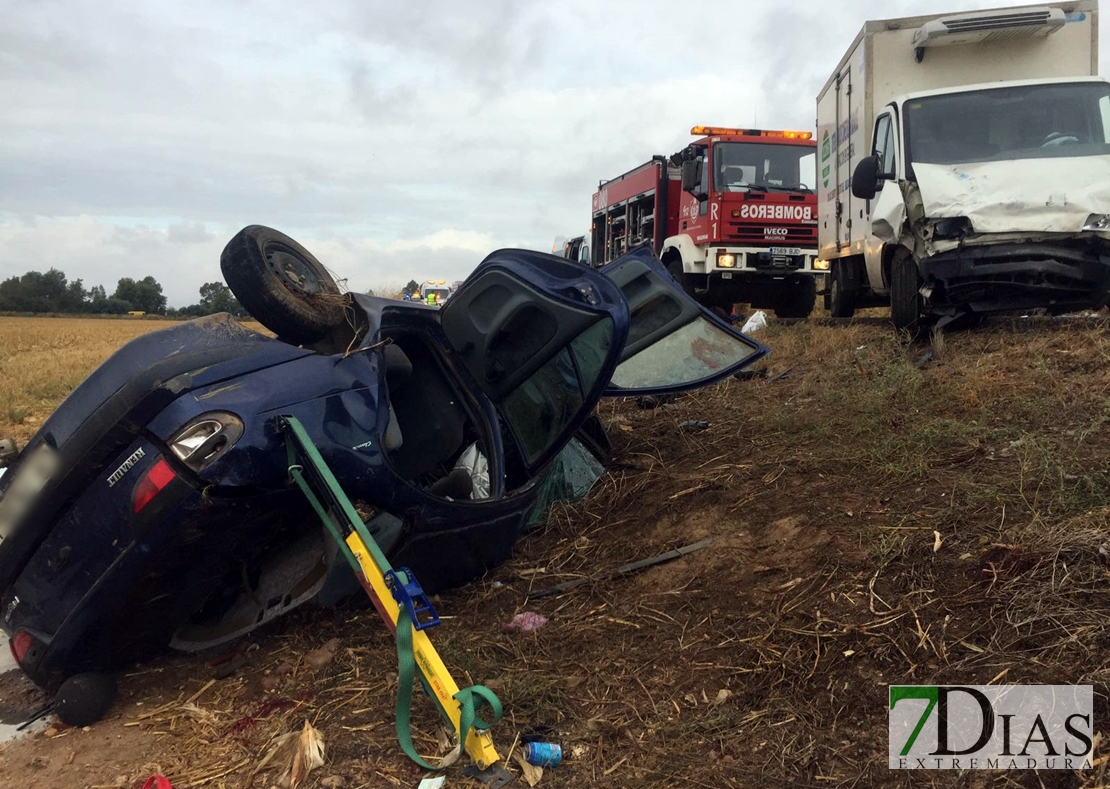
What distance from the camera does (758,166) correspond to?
43.9ft

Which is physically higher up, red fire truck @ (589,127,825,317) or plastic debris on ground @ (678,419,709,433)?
red fire truck @ (589,127,825,317)

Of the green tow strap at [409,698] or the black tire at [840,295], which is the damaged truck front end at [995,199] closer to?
the black tire at [840,295]

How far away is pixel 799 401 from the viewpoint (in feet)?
19.5

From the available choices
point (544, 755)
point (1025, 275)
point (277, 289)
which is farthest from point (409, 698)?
point (1025, 275)

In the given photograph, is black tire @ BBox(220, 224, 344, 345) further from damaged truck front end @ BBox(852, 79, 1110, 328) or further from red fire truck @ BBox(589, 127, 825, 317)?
red fire truck @ BBox(589, 127, 825, 317)

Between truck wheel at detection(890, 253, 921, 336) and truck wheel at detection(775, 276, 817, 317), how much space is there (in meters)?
5.99

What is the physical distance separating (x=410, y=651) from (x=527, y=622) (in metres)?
1.13

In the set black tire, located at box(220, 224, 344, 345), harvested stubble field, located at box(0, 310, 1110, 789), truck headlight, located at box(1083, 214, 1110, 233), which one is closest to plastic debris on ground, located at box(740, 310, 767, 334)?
truck headlight, located at box(1083, 214, 1110, 233)

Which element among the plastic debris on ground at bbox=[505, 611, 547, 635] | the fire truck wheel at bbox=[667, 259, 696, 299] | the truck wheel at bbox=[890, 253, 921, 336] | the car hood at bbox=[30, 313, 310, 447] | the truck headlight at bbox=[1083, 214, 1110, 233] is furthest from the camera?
the fire truck wheel at bbox=[667, 259, 696, 299]

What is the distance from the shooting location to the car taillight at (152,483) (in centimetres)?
267

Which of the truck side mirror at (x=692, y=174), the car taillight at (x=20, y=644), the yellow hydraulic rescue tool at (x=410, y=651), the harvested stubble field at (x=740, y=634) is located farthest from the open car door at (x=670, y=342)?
the truck side mirror at (x=692, y=174)

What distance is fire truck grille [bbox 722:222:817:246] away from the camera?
42.6ft

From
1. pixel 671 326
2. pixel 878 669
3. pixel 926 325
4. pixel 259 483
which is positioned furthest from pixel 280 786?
pixel 926 325

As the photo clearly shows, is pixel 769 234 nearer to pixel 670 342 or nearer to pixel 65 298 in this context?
pixel 670 342
